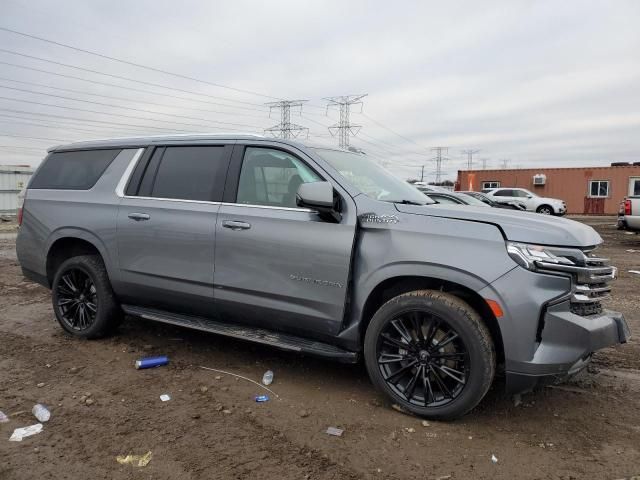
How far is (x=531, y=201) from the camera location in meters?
28.7

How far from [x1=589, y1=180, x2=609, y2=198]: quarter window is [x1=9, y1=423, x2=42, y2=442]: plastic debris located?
3812 centimetres

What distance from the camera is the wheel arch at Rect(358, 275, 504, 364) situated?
312 centimetres

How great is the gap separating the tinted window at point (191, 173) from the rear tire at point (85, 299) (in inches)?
38.6

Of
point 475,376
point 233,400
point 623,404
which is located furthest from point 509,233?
point 233,400

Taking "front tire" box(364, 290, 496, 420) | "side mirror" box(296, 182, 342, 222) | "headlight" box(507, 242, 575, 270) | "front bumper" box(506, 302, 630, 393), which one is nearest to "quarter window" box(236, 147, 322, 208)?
"side mirror" box(296, 182, 342, 222)

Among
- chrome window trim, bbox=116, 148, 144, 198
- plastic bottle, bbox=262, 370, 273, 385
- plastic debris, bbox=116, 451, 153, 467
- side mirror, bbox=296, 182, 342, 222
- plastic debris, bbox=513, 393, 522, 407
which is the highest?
chrome window trim, bbox=116, 148, 144, 198

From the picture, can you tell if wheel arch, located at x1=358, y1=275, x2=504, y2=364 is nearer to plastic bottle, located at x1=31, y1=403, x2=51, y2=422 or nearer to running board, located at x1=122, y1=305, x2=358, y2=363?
running board, located at x1=122, y1=305, x2=358, y2=363

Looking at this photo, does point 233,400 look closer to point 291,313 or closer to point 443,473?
point 291,313

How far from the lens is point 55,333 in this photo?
16.6ft

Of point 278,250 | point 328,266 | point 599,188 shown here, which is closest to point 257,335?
point 278,250

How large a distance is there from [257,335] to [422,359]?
1.27 metres

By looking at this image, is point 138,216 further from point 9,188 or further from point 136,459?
point 9,188

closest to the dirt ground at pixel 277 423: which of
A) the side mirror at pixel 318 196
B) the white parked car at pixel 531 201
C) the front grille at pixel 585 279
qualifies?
the front grille at pixel 585 279

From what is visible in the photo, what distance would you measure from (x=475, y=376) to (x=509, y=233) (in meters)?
0.88
